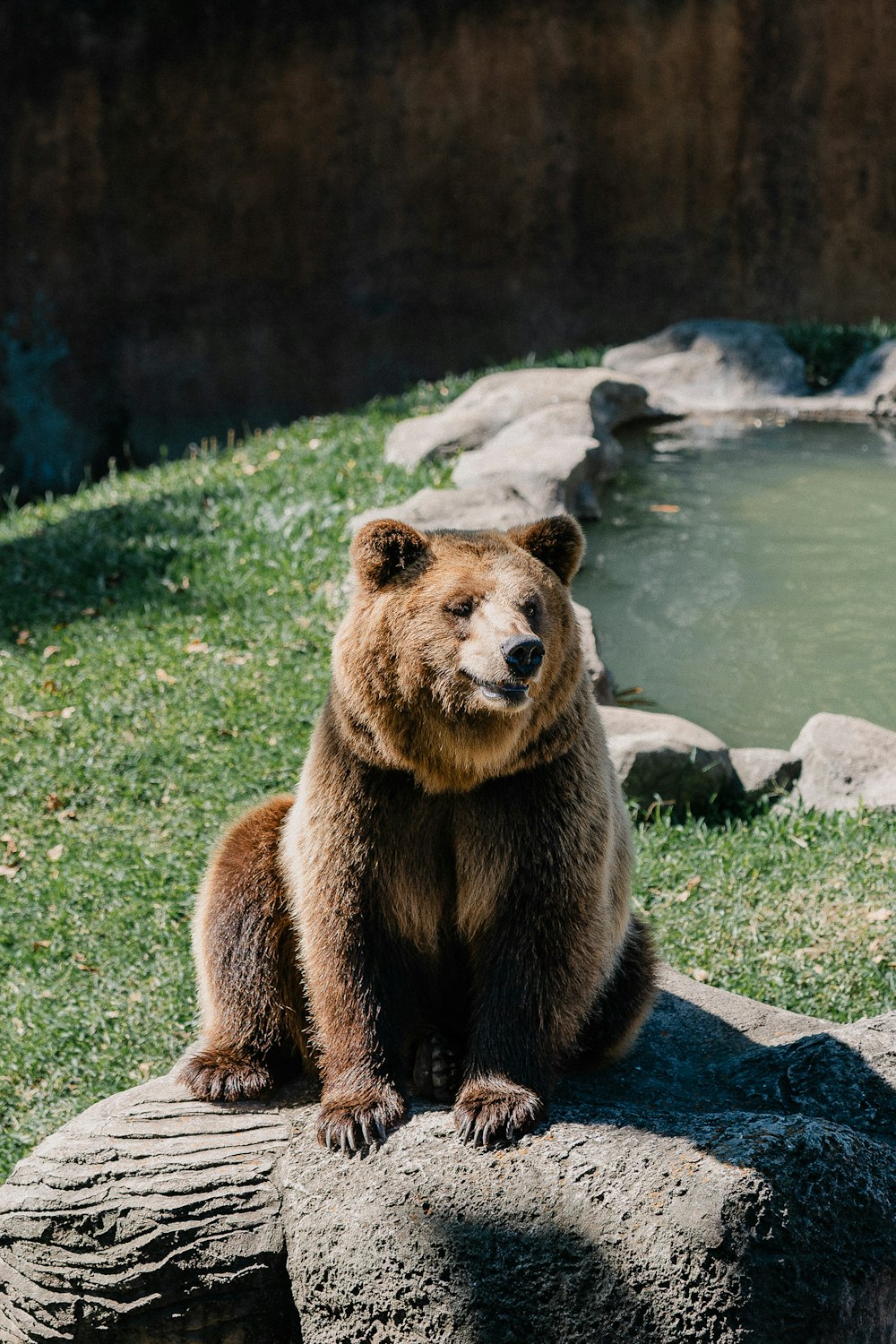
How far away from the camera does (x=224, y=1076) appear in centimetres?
309

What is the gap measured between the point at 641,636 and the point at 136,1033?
374 centimetres

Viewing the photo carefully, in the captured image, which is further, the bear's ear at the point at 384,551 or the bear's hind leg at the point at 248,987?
the bear's hind leg at the point at 248,987

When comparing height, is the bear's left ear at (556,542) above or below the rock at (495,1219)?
above

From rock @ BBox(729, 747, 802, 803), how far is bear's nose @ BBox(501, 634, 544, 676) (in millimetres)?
3397

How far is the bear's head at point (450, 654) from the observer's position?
8.72 ft

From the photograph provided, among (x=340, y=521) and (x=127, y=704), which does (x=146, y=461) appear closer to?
(x=340, y=521)

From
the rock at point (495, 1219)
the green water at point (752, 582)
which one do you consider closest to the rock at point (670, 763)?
the green water at point (752, 582)

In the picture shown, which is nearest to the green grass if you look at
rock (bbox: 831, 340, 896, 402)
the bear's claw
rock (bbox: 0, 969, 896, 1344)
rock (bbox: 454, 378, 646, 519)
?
rock (bbox: 454, 378, 646, 519)

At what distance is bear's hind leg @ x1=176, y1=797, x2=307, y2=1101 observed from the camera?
314cm

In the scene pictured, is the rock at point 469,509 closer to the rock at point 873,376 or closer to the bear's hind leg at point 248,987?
the bear's hind leg at point 248,987

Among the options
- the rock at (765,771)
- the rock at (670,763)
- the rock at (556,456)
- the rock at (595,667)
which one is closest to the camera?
the rock at (670,763)

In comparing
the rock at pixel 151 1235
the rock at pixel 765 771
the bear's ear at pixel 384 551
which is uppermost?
the bear's ear at pixel 384 551

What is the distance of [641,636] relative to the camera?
23.7 ft

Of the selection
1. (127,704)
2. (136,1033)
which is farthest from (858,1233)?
(127,704)
